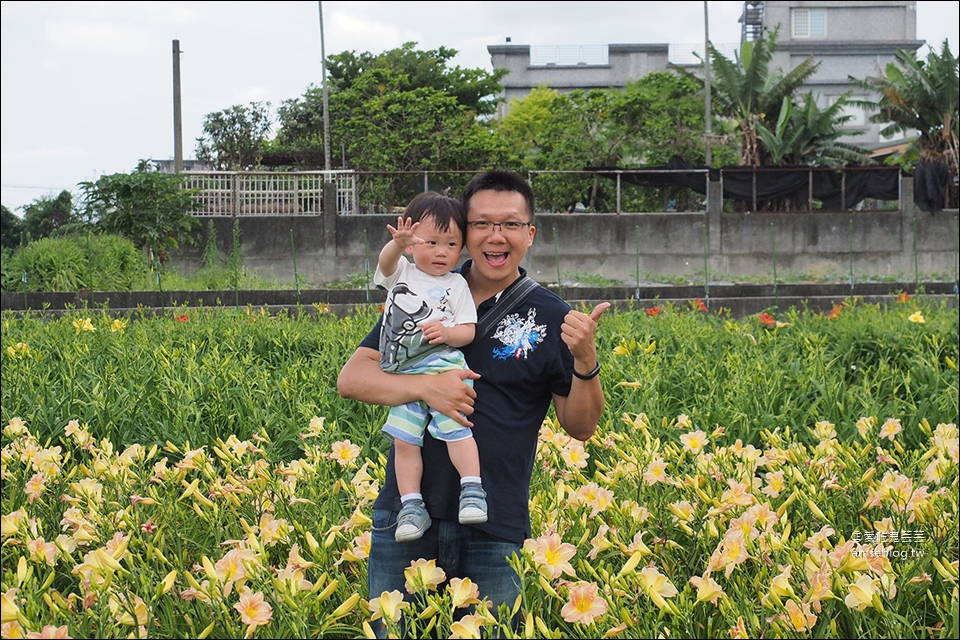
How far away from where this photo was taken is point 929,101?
22.7m

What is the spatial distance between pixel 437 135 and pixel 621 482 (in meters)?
19.9

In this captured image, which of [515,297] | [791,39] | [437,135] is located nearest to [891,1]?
[791,39]

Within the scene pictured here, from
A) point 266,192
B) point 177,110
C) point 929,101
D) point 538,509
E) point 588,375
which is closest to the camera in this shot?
point 588,375

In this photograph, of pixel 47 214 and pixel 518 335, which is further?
pixel 47 214

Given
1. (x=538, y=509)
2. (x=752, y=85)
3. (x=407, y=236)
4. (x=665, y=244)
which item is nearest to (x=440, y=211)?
(x=407, y=236)

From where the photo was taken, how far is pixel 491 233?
2.22m

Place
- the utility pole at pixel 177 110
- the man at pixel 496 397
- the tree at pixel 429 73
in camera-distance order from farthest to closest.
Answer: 1. the tree at pixel 429 73
2. the utility pole at pixel 177 110
3. the man at pixel 496 397

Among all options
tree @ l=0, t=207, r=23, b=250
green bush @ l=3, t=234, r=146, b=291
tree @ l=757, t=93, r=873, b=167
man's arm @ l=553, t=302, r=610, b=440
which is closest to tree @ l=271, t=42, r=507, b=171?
tree @ l=757, t=93, r=873, b=167

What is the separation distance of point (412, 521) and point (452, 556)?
0.15m

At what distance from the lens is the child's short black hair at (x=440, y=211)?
221 centimetres

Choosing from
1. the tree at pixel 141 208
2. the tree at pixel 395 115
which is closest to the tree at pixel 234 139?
the tree at pixel 395 115

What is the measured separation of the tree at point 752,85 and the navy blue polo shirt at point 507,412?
22.3 metres

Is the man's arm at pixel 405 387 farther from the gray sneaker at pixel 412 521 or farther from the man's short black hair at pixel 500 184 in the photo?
the man's short black hair at pixel 500 184

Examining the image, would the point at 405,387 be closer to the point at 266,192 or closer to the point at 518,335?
the point at 518,335
